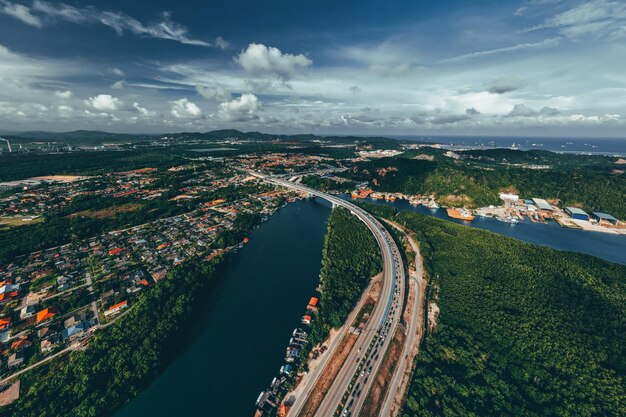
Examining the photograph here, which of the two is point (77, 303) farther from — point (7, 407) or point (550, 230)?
point (550, 230)

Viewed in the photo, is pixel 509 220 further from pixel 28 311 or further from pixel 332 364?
pixel 28 311

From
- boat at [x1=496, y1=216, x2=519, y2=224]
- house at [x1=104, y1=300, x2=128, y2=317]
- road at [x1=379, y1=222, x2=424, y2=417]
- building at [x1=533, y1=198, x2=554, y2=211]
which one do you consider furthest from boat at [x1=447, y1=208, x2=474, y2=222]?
house at [x1=104, y1=300, x2=128, y2=317]

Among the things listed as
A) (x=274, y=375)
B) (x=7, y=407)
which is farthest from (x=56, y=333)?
(x=274, y=375)

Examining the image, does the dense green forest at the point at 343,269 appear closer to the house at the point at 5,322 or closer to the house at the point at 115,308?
the house at the point at 115,308

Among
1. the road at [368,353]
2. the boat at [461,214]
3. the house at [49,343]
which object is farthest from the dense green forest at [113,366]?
the boat at [461,214]

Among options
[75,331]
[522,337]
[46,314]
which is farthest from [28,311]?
[522,337]

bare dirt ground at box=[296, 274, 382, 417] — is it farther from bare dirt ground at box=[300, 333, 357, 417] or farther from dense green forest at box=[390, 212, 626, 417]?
dense green forest at box=[390, 212, 626, 417]
